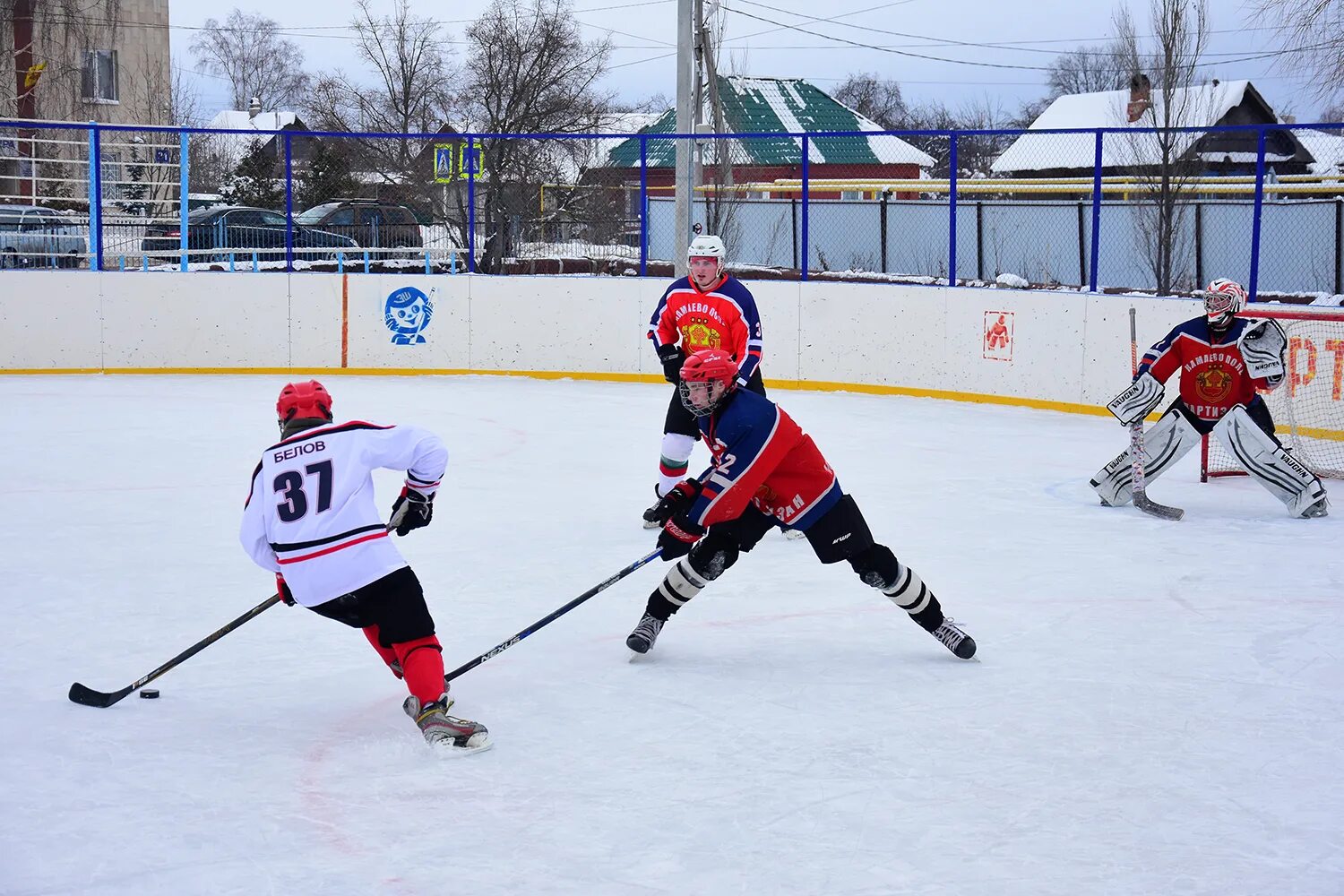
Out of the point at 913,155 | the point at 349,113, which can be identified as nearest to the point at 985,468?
the point at 913,155

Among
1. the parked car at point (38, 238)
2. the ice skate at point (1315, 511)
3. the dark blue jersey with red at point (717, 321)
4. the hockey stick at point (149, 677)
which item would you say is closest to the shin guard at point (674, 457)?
the dark blue jersey with red at point (717, 321)

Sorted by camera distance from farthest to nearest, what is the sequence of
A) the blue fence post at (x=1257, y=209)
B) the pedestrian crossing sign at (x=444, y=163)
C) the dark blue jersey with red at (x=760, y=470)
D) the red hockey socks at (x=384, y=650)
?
the pedestrian crossing sign at (x=444, y=163), the blue fence post at (x=1257, y=209), the dark blue jersey with red at (x=760, y=470), the red hockey socks at (x=384, y=650)

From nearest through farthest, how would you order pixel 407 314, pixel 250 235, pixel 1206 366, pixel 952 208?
pixel 1206 366, pixel 952 208, pixel 407 314, pixel 250 235

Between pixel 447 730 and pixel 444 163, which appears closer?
pixel 447 730

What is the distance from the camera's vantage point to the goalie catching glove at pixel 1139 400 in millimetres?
6988

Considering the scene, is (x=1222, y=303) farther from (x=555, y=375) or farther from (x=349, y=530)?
(x=555, y=375)

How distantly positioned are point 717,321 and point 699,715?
2.94m

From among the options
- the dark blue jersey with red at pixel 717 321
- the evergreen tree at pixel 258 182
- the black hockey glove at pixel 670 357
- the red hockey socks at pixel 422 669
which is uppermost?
the evergreen tree at pixel 258 182

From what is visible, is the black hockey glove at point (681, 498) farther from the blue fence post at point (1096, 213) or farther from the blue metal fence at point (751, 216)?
the blue fence post at point (1096, 213)

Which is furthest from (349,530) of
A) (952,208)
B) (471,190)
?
(471,190)

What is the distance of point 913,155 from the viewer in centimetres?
1902

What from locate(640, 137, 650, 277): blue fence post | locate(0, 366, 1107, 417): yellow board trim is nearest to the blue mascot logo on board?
locate(0, 366, 1107, 417): yellow board trim

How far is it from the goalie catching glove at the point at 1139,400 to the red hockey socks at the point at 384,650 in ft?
14.1

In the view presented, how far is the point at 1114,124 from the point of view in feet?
83.8
